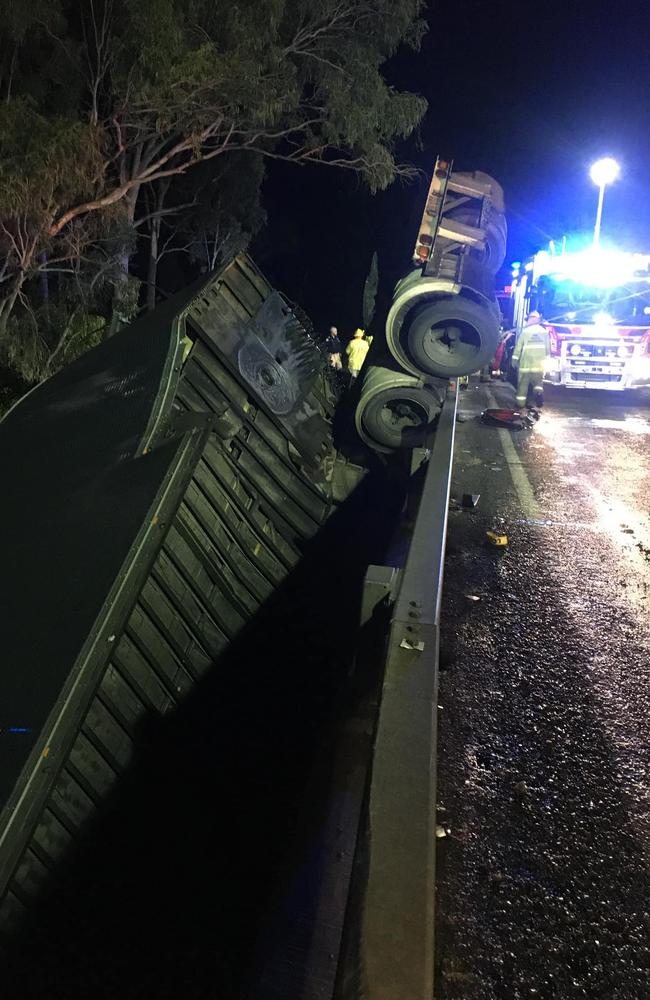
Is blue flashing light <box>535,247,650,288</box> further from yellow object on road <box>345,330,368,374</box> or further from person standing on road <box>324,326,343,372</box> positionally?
yellow object on road <box>345,330,368,374</box>

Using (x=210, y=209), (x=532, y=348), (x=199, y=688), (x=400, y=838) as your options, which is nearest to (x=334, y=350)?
(x=532, y=348)

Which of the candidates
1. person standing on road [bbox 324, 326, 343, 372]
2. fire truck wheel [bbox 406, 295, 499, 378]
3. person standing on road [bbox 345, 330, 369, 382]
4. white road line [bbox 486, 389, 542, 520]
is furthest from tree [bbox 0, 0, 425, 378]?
white road line [bbox 486, 389, 542, 520]

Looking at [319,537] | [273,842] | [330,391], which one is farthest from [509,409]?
[273,842]

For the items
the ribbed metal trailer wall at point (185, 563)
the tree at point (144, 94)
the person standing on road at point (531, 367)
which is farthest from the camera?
the person standing on road at point (531, 367)

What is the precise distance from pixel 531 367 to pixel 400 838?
10658 mm

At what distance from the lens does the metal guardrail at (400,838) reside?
1.46 meters

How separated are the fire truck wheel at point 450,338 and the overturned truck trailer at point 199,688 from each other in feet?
9.73

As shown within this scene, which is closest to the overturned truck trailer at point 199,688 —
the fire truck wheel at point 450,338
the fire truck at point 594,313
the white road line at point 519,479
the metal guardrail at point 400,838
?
the metal guardrail at point 400,838

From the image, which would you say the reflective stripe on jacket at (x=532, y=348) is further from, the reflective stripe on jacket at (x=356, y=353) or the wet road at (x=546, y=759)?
the wet road at (x=546, y=759)

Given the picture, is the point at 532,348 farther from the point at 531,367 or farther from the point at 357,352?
the point at 357,352

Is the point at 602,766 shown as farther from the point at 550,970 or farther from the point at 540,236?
the point at 540,236

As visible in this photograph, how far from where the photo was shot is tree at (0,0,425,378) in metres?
9.72

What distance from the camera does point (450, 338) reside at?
27.5 ft

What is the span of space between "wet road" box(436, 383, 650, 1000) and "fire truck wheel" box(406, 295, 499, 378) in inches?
Result: 126
